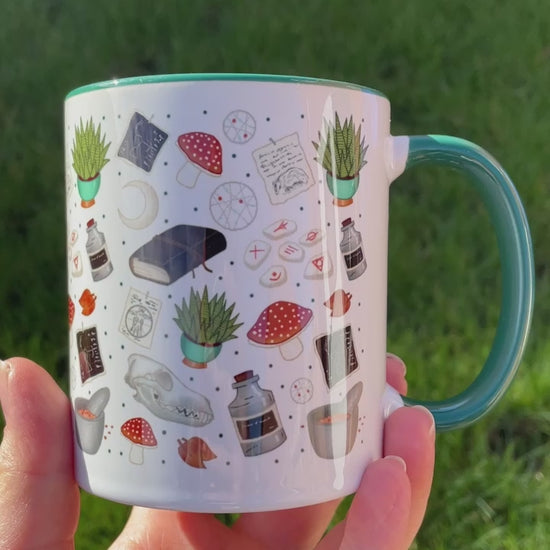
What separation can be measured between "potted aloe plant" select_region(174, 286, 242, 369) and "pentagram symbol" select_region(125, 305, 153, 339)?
28mm

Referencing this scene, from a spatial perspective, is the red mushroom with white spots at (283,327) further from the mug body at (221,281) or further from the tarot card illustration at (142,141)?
the tarot card illustration at (142,141)

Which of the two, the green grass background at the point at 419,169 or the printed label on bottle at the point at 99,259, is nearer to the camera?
the printed label on bottle at the point at 99,259

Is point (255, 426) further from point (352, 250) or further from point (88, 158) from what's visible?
point (88, 158)

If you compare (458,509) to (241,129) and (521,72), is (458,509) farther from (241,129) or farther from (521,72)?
(521,72)

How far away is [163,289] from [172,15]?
1163 millimetres

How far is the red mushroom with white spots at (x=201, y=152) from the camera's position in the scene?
674 millimetres

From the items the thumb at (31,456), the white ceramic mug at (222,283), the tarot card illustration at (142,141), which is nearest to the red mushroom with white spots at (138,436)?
the white ceramic mug at (222,283)

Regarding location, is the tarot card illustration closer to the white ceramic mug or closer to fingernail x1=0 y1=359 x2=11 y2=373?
the white ceramic mug

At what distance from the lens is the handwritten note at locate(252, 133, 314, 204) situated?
681mm

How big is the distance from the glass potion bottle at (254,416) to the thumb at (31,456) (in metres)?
0.23

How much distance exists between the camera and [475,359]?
1349 millimetres

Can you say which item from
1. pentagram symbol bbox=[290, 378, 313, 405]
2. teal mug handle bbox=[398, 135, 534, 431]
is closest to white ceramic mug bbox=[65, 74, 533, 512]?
pentagram symbol bbox=[290, 378, 313, 405]

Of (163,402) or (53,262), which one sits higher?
(163,402)

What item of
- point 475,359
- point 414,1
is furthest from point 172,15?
point 475,359
